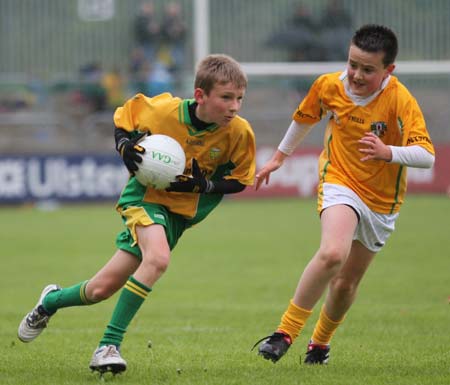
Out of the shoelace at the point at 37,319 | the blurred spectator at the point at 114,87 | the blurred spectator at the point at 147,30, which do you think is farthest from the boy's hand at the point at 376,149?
the blurred spectator at the point at 114,87

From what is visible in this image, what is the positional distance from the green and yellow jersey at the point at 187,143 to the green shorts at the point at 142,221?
0.14 feet

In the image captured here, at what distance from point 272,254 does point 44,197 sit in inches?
291

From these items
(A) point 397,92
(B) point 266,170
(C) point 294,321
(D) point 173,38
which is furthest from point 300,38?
(C) point 294,321


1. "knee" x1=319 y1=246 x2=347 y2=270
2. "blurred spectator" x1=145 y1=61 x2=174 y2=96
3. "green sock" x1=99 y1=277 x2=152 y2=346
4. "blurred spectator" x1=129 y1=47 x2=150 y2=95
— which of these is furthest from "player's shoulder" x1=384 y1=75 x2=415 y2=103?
"blurred spectator" x1=129 y1=47 x2=150 y2=95

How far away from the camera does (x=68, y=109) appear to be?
822 inches

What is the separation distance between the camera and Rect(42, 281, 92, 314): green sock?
246 inches

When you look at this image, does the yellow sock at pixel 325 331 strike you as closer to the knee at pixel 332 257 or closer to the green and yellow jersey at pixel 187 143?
the knee at pixel 332 257

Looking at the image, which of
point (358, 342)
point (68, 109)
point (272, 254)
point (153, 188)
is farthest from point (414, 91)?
point (153, 188)

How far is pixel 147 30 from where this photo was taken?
65.6 feet

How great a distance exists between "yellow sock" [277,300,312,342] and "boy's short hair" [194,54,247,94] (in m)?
1.39

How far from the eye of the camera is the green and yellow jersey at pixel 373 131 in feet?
20.7

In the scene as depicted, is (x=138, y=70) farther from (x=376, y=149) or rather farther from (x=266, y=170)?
(x=376, y=149)

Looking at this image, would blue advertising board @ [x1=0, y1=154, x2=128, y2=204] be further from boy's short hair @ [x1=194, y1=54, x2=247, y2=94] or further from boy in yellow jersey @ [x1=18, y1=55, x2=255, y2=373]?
boy's short hair @ [x1=194, y1=54, x2=247, y2=94]

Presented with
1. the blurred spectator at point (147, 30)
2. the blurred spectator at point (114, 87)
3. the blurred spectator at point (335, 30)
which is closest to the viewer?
the blurred spectator at point (335, 30)
